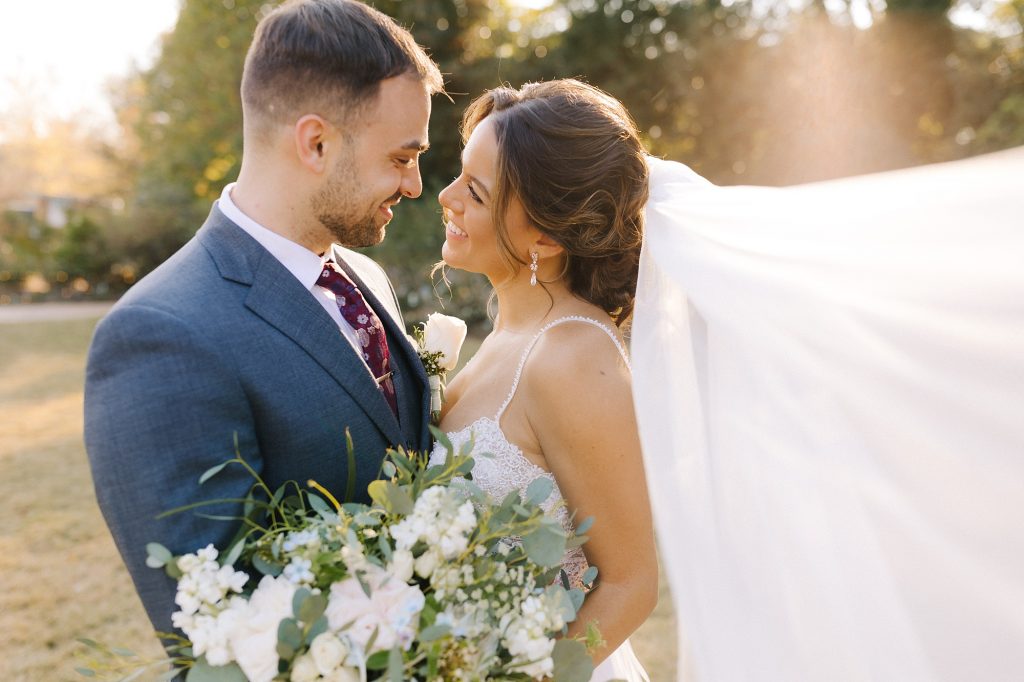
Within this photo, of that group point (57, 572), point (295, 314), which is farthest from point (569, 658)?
point (57, 572)

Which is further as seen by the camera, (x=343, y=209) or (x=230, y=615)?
(x=343, y=209)

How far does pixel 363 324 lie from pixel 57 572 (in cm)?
495

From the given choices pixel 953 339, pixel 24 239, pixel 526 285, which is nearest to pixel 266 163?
pixel 526 285

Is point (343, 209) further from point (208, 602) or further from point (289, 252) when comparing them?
point (208, 602)

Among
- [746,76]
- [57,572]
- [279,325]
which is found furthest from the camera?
[746,76]

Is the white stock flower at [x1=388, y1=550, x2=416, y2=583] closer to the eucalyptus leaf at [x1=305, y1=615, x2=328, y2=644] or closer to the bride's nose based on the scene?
the eucalyptus leaf at [x1=305, y1=615, x2=328, y2=644]

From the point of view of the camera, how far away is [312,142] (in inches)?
93.3

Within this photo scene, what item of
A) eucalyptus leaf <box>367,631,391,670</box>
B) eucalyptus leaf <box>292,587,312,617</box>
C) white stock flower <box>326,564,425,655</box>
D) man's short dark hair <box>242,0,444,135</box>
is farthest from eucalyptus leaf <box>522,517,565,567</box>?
man's short dark hair <box>242,0,444,135</box>

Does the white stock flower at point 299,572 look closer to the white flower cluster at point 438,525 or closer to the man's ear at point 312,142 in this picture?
the white flower cluster at point 438,525

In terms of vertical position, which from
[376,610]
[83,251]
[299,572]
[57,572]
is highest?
[299,572]

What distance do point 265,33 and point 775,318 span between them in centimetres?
167

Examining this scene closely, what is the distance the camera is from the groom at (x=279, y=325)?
1.88 meters

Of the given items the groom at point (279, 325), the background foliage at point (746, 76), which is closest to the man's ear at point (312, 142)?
the groom at point (279, 325)

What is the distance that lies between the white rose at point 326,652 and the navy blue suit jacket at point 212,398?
386 millimetres
